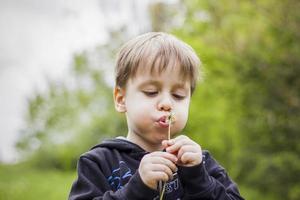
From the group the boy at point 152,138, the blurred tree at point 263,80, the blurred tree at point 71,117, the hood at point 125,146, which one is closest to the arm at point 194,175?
the boy at point 152,138

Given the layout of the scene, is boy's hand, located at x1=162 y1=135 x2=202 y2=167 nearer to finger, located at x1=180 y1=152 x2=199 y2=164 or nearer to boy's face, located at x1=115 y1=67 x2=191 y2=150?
finger, located at x1=180 y1=152 x2=199 y2=164

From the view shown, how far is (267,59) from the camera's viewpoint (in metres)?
9.45

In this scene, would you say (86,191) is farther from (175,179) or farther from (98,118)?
(98,118)

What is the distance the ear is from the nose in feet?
0.82

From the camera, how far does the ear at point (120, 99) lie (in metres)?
2.28

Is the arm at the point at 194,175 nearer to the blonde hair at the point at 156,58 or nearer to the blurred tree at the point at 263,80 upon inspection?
the blonde hair at the point at 156,58

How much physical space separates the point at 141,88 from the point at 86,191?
1.53 ft

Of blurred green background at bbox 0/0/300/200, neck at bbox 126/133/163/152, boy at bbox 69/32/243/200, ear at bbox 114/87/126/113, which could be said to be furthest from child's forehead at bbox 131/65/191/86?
blurred green background at bbox 0/0/300/200

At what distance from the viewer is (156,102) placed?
6.84ft

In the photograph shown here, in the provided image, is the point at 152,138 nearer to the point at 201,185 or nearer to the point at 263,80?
the point at 201,185

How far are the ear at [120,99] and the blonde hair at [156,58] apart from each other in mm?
23

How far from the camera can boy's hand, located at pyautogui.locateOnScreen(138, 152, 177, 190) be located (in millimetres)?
1853

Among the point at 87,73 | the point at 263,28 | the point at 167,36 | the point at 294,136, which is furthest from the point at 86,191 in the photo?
the point at 87,73

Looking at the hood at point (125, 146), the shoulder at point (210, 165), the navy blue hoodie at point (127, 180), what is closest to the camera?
the navy blue hoodie at point (127, 180)
